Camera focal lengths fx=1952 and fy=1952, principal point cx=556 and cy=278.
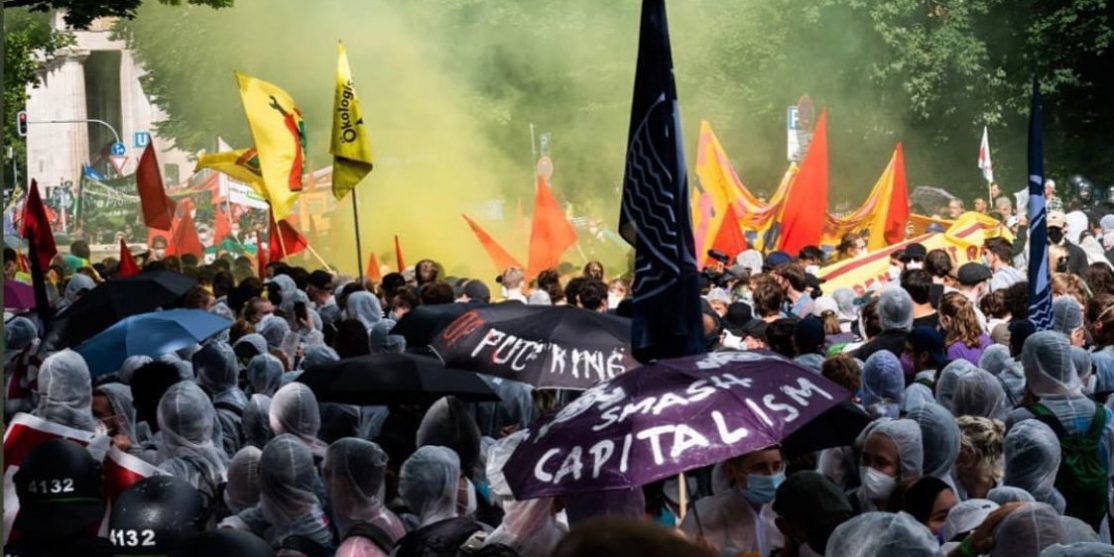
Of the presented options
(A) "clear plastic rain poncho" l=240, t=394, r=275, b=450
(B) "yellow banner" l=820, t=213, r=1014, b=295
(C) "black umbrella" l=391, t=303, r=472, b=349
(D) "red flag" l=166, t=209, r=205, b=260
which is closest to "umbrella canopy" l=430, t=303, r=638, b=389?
(A) "clear plastic rain poncho" l=240, t=394, r=275, b=450

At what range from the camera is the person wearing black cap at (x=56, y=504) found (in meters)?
5.64

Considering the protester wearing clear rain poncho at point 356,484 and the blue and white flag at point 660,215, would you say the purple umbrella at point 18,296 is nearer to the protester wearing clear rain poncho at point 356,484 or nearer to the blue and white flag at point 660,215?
the protester wearing clear rain poncho at point 356,484

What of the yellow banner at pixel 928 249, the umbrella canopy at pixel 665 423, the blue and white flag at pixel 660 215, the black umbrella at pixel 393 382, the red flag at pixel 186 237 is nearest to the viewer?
the umbrella canopy at pixel 665 423

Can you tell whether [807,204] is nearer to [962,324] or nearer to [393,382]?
[962,324]

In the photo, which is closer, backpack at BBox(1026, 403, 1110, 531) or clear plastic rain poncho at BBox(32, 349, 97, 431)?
backpack at BBox(1026, 403, 1110, 531)

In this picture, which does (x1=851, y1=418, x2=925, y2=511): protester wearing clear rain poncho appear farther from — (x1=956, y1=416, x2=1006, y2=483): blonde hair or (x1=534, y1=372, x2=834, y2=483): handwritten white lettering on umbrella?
(x1=534, y1=372, x2=834, y2=483): handwritten white lettering on umbrella

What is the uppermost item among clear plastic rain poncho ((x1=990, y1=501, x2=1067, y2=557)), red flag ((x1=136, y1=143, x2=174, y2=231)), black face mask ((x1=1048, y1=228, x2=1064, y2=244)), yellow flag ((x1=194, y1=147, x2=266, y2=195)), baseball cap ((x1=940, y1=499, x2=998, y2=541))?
yellow flag ((x1=194, y1=147, x2=266, y2=195))

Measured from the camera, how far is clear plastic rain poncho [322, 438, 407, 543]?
5840 millimetres

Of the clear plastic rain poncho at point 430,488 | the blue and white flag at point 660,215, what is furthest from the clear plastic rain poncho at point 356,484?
the blue and white flag at point 660,215

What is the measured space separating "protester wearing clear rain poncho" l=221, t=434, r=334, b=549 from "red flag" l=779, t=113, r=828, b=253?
12342 millimetres

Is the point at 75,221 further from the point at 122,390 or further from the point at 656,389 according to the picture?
the point at 656,389

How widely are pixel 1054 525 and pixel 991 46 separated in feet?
102

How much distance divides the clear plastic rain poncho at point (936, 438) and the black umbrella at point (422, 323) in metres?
4.02

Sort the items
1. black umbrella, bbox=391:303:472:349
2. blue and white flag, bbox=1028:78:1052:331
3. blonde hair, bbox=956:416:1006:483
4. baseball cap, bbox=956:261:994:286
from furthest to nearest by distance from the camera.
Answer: baseball cap, bbox=956:261:994:286 → black umbrella, bbox=391:303:472:349 → blue and white flag, bbox=1028:78:1052:331 → blonde hair, bbox=956:416:1006:483
